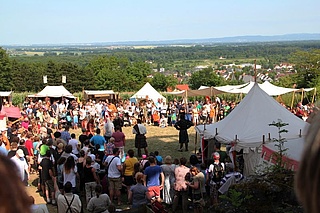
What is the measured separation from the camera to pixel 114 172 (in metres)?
7.83

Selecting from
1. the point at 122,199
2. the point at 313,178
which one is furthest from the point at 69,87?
the point at 313,178

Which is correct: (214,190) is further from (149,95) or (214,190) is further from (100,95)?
(100,95)

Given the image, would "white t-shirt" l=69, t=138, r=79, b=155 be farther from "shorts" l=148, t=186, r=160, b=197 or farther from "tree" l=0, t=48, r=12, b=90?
"tree" l=0, t=48, r=12, b=90

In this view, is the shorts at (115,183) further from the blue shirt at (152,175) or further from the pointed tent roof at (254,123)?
the pointed tent roof at (254,123)

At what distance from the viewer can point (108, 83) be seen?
64500mm

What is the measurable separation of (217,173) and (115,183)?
1.87 m

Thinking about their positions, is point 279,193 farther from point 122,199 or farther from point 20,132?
point 20,132

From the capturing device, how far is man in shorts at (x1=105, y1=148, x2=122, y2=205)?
306 inches

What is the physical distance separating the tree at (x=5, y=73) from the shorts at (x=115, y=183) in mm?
45083

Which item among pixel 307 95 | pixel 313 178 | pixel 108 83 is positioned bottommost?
pixel 108 83

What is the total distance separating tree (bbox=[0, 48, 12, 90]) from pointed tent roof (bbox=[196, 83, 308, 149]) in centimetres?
4458

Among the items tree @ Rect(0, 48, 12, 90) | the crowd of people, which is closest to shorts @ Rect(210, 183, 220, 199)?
the crowd of people

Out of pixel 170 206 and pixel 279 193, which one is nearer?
pixel 279 193

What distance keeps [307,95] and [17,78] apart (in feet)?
126
